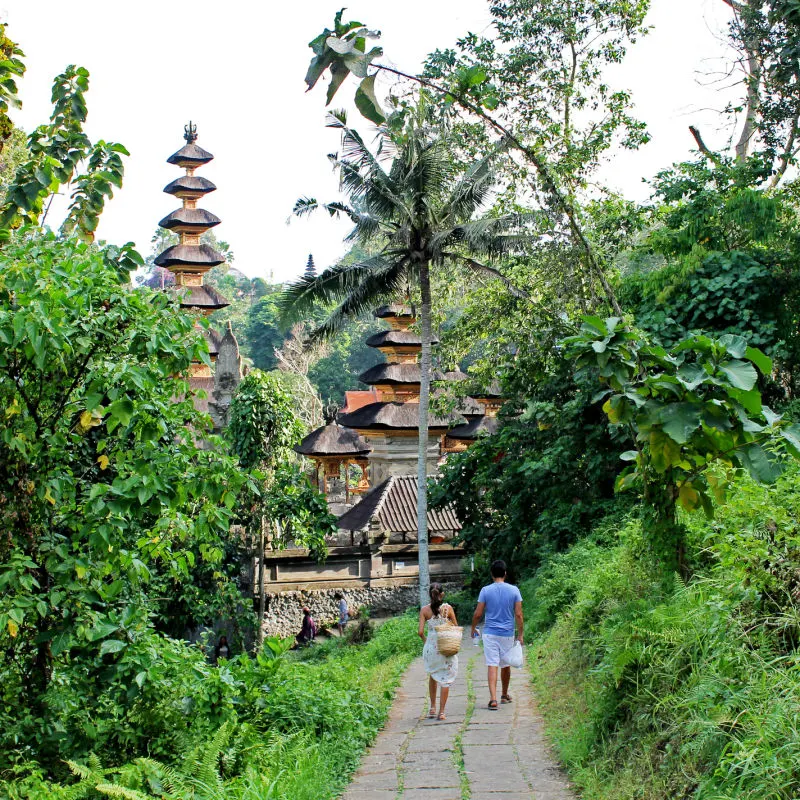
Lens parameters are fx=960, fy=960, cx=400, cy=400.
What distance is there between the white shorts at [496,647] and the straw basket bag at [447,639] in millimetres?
284

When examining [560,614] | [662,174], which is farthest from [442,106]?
[560,614]

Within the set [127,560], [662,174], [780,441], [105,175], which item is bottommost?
[127,560]

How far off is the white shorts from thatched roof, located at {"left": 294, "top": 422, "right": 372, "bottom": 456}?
17.8m

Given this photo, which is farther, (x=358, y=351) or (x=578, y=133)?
(x=358, y=351)

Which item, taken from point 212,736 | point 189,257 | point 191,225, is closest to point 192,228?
point 191,225

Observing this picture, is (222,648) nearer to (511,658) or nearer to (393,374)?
(511,658)

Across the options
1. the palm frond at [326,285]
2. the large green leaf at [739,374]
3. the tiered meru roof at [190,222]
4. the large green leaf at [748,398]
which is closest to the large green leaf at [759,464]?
the large green leaf at [748,398]

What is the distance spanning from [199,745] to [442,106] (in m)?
10.5

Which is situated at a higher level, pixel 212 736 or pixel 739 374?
pixel 739 374

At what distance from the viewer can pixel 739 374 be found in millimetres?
5125

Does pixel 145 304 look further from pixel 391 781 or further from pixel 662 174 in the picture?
pixel 662 174

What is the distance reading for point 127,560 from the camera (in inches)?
202

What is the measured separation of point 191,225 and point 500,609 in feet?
87.1

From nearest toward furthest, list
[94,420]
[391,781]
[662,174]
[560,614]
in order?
[94,420]
[391,781]
[560,614]
[662,174]
